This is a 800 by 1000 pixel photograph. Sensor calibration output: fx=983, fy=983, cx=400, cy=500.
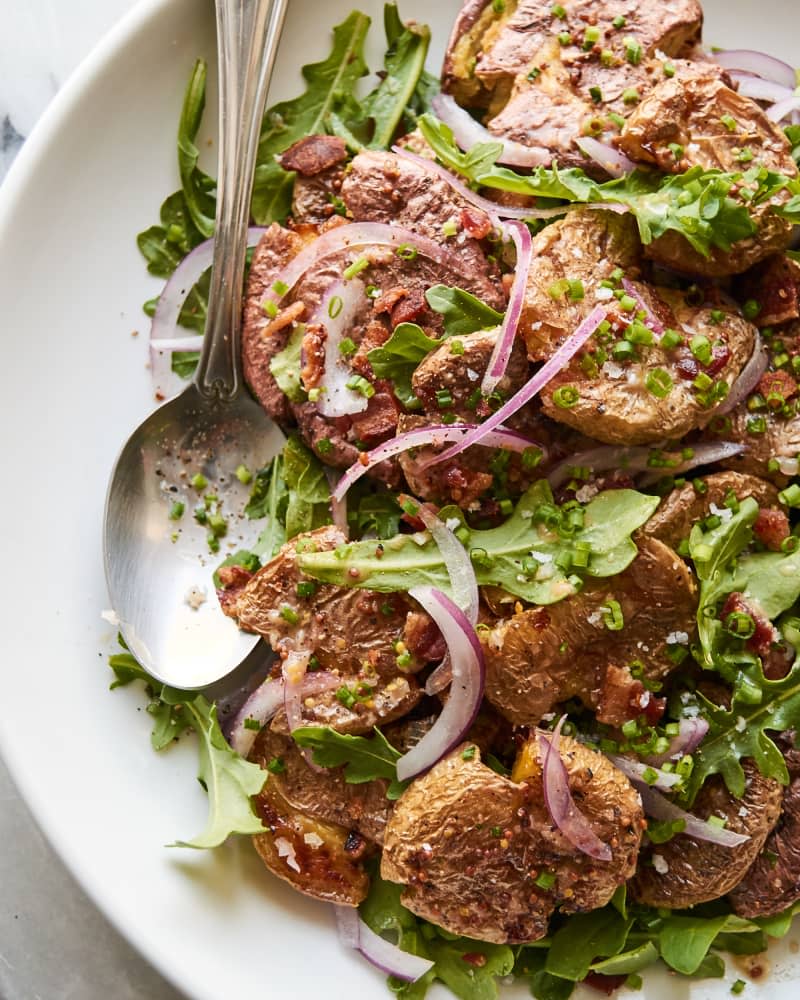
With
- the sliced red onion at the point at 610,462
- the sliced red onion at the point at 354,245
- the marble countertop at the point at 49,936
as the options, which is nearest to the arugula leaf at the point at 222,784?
the marble countertop at the point at 49,936

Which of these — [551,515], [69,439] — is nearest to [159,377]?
[69,439]

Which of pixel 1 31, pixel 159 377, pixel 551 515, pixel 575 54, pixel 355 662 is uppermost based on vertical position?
pixel 1 31

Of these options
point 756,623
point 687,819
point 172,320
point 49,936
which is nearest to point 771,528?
Result: point 756,623

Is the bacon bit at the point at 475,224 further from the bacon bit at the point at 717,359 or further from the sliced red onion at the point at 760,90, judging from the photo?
the sliced red onion at the point at 760,90

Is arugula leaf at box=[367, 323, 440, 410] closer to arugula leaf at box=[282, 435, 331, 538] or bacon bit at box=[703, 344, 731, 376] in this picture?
arugula leaf at box=[282, 435, 331, 538]

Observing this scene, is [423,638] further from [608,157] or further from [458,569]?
[608,157]

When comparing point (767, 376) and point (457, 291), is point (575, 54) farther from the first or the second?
point (767, 376)

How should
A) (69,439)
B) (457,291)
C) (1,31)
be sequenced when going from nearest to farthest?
(457,291), (69,439), (1,31)
